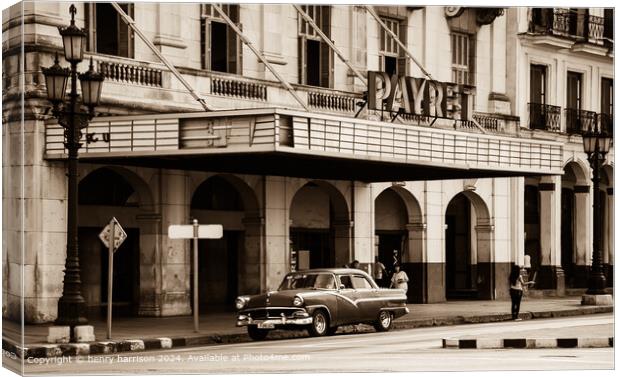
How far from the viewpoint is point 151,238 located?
125 feet

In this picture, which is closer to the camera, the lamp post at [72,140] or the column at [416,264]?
the lamp post at [72,140]

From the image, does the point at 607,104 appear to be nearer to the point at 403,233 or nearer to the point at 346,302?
the point at 403,233

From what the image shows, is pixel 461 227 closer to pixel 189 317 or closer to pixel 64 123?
pixel 189 317

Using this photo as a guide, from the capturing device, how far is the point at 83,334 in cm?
3036

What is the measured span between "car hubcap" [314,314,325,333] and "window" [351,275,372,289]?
1.55 metres

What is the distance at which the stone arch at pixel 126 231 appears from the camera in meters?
38.2

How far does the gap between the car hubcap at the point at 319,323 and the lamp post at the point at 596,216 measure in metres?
10.5

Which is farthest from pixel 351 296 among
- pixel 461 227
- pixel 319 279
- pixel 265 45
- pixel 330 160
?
pixel 461 227

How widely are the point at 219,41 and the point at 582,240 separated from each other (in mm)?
13671

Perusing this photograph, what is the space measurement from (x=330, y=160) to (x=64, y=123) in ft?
24.0

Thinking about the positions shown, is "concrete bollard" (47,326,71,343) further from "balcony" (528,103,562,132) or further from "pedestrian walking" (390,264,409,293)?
"balcony" (528,103,562,132)

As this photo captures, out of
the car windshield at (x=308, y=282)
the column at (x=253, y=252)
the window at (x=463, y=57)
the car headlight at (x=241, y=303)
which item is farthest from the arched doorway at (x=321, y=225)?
the car headlight at (x=241, y=303)

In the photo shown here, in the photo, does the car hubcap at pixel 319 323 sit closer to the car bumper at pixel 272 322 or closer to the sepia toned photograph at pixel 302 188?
the sepia toned photograph at pixel 302 188

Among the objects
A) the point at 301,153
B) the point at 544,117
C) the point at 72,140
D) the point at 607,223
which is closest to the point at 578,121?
the point at 544,117
